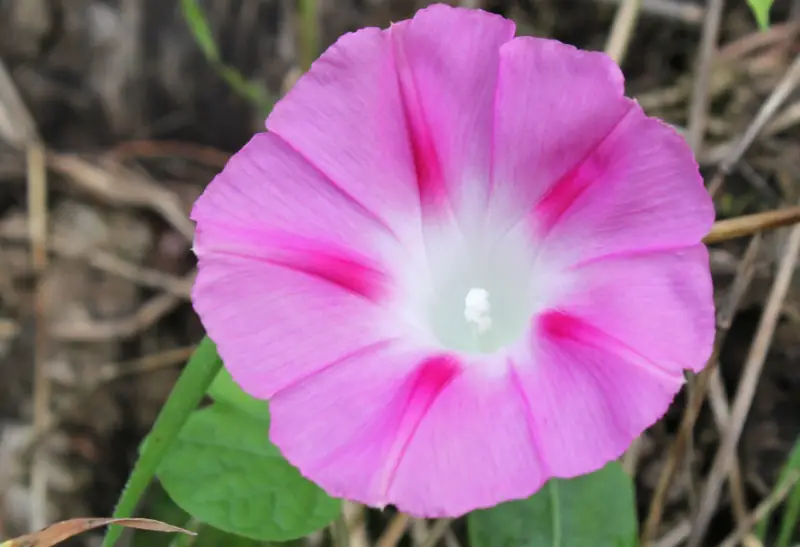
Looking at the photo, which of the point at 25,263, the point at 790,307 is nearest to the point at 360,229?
the point at 790,307

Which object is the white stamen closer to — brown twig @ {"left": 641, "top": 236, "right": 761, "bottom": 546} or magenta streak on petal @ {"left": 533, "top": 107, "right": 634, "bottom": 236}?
magenta streak on petal @ {"left": 533, "top": 107, "right": 634, "bottom": 236}

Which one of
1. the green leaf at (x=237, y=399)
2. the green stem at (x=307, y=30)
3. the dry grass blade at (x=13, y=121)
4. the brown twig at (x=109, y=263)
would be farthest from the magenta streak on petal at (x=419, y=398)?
the dry grass blade at (x=13, y=121)

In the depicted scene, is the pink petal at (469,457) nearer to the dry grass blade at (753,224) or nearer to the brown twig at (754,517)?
the dry grass blade at (753,224)

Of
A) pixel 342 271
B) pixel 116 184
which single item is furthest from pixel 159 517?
pixel 342 271

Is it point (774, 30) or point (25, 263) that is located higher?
point (774, 30)

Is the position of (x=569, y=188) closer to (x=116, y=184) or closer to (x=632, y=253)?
(x=632, y=253)

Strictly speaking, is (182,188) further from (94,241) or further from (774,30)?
(774,30)
